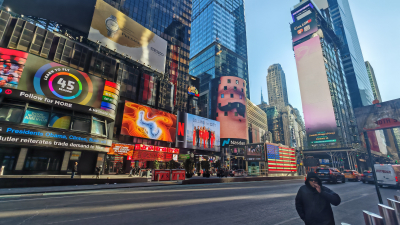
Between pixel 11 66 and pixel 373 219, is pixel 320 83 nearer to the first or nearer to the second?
pixel 373 219

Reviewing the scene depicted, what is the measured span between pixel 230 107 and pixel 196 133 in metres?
23.9

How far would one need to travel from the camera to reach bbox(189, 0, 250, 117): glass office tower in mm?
108438

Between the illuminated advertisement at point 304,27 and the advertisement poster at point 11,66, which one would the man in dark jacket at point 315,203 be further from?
the illuminated advertisement at point 304,27

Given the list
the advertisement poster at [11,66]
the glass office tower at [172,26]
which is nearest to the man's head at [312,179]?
the advertisement poster at [11,66]

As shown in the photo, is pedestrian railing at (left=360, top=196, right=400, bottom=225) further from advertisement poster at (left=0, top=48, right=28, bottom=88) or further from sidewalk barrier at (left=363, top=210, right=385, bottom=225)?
advertisement poster at (left=0, top=48, right=28, bottom=88)

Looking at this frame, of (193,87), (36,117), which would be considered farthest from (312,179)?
(193,87)

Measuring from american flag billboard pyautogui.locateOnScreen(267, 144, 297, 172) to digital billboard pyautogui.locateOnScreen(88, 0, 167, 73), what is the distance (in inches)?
1306

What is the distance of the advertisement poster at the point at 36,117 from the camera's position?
21.3 meters

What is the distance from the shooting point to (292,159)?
3706 centimetres

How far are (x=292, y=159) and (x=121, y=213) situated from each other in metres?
38.0

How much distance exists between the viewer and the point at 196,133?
50781 millimetres

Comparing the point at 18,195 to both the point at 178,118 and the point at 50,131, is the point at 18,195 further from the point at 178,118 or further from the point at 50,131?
the point at 178,118

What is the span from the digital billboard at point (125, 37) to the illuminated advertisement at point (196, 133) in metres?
15.1

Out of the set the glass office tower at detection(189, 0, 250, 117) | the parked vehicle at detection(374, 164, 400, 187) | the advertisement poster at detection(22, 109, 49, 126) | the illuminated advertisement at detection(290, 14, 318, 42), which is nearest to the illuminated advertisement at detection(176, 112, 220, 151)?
the advertisement poster at detection(22, 109, 49, 126)
